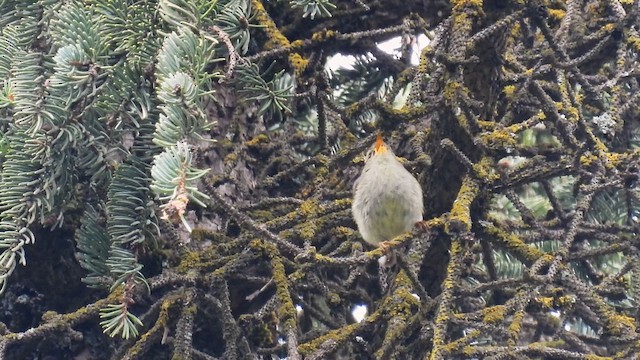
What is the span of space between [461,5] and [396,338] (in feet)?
4.31

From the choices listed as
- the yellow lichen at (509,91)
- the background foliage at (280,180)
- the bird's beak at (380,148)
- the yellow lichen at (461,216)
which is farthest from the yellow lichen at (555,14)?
the yellow lichen at (461,216)

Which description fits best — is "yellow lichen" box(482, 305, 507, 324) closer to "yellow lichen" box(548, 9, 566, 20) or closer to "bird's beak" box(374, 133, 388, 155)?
"bird's beak" box(374, 133, 388, 155)

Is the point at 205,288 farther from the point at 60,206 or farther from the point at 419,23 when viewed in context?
the point at 419,23

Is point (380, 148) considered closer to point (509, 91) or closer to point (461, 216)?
point (509, 91)

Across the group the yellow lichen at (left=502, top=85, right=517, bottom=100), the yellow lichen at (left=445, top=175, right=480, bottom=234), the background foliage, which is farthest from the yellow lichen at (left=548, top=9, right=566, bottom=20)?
the yellow lichen at (left=445, top=175, right=480, bottom=234)

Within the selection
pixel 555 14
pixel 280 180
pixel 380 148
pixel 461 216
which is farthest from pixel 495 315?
pixel 555 14

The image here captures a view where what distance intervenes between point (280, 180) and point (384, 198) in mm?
570

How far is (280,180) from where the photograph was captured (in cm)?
379

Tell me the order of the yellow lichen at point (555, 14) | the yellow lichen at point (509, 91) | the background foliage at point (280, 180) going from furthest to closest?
the yellow lichen at point (555, 14)
the yellow lichen at point (509, 91)
the background foliage at point (280, 180)

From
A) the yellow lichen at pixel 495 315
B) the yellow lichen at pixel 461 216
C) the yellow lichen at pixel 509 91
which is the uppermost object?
the yellow lichen at pixel 509 91

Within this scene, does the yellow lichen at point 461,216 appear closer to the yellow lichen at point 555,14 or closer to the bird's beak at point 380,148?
the bird's beak at point 380,148

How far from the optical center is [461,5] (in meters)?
3.42

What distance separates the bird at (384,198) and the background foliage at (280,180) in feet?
0.29

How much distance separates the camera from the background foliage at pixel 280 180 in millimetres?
2725
